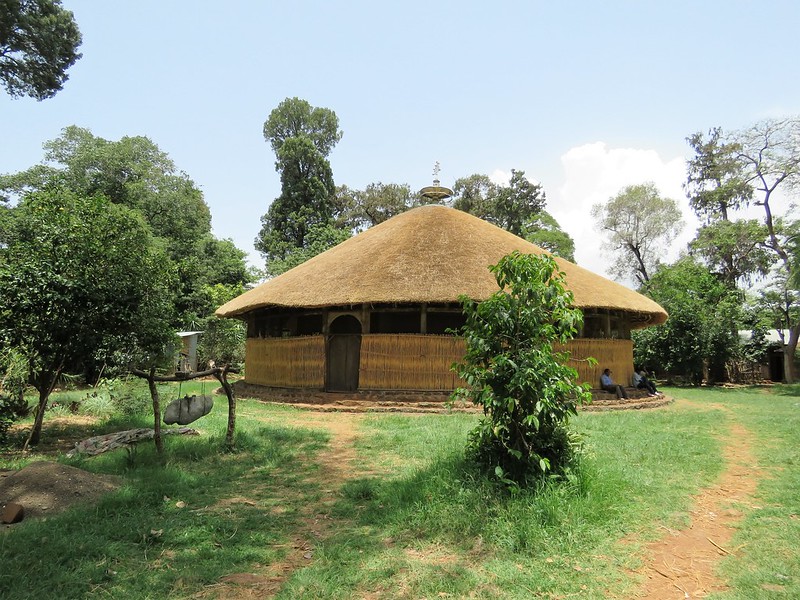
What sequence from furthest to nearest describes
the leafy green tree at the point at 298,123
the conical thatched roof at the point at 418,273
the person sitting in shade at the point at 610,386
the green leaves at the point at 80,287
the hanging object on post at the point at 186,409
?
the leafy green tree at the point at 298,123
the person sitting in shade at the point at 610,386
the conical thatched roof at the point at 418,273
the green leaves at the point at 80,287
the hanging object on post at the point at 186,409

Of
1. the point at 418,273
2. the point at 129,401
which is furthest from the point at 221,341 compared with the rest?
the point at 418,273

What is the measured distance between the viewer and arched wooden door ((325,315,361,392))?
1408 centimetres

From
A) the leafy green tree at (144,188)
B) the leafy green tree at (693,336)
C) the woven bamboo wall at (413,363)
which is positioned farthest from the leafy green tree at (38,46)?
the leafy green tree at (693,336)

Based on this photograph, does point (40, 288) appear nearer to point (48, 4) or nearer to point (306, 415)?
point (306, 415)

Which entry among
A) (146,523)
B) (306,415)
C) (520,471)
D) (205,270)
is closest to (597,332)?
(306,415)

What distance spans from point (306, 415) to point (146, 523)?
25.1 ft

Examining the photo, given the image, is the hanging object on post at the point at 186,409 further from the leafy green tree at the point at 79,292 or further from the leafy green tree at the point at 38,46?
the leafy green tree at the point at 38,46

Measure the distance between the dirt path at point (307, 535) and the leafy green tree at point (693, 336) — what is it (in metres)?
18.8

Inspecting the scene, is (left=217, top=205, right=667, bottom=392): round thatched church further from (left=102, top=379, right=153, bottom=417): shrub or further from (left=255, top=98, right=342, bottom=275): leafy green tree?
(left=255, top=98, right=342, bottom=275): leafy green tree

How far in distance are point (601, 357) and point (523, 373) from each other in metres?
10.6

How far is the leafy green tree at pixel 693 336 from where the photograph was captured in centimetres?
2250

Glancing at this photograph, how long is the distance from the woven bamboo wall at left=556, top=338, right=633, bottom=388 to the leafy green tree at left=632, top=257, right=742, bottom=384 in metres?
8.46

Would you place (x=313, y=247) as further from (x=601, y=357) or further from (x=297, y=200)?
(x=601, y=357)

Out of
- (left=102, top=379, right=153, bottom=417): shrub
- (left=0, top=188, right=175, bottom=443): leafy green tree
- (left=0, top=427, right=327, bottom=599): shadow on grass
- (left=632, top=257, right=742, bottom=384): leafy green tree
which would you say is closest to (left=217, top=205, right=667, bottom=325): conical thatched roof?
(left=102, top=379, right=153, bottom=417): shrub
